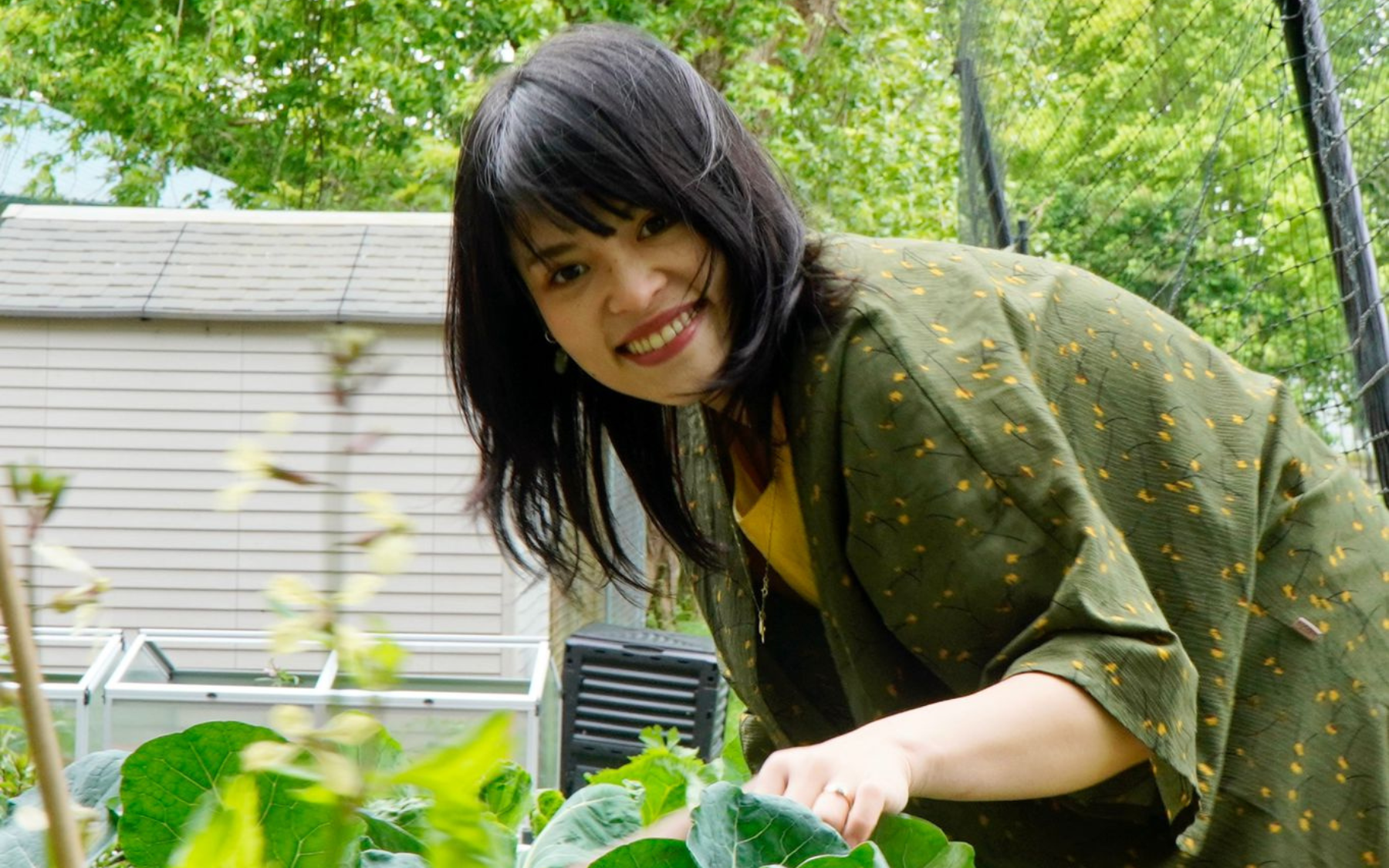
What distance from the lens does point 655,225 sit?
151cm

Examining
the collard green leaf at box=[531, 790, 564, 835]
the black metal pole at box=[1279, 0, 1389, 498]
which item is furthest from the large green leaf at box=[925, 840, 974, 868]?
the black metal pole at box=[1279, 0, 1389, 498]

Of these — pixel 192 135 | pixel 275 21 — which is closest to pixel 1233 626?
pixel 275 21

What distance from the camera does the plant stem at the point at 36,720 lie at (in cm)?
43

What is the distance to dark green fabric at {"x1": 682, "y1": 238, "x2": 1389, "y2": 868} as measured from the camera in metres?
1.35

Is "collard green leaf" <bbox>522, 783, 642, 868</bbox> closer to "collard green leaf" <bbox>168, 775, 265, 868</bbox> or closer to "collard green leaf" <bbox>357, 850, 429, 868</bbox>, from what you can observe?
"collard green leaf" <bbox>357, 850, 429, 868</bbox>

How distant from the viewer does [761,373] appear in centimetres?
154

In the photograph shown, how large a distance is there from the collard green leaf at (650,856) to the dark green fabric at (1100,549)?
0.56 m

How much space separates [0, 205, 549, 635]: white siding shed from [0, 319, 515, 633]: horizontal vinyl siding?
11 mm

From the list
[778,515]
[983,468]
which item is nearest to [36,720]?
[983,468]

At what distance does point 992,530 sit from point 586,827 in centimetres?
46

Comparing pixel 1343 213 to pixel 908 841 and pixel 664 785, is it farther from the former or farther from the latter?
pixel 908 841

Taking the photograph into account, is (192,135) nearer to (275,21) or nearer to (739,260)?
(275,21)

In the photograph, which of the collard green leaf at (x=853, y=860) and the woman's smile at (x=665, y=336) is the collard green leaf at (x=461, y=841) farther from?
the woman's smile at (x=665, y=336)

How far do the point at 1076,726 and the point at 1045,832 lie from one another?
0.37m
